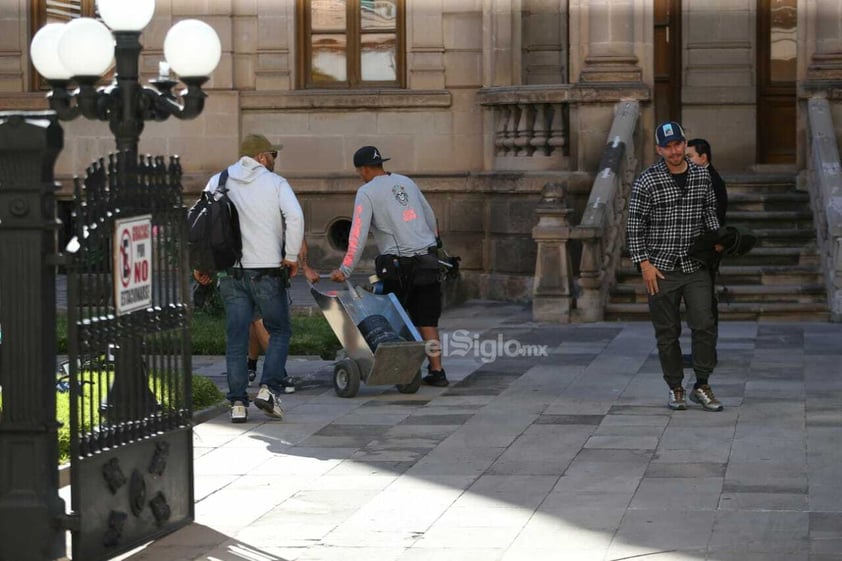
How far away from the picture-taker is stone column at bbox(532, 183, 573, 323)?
1773cm

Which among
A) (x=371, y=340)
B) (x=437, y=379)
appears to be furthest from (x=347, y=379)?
(x=437, y=379)

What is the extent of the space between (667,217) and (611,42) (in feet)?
26.2

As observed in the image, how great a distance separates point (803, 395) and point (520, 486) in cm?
378

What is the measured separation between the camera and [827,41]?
1923 cm

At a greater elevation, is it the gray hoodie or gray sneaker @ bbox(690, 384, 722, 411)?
the gray hoodie

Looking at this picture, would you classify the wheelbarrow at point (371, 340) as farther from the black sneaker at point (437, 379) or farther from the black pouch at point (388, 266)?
the black sneaker at point (437, 379)

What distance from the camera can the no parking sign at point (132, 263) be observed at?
776 centimetres

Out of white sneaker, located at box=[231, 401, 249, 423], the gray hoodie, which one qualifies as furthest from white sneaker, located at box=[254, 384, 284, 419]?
the gray hoodie

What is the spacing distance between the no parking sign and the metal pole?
1.12 ft

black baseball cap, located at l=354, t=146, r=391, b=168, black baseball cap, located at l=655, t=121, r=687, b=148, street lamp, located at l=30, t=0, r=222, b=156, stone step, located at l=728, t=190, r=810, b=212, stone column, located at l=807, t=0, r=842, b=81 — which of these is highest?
stone column, located at l=807, t=0, r=842, b=81

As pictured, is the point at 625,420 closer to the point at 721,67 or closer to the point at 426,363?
the point at 426,363

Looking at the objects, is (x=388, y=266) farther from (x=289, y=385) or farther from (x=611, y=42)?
(x=611, y=42)

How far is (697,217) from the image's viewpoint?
38.6 feet

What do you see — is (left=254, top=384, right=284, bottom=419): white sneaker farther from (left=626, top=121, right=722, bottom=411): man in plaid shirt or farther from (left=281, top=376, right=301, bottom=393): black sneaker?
(left=626, top=121, right=722, bottom=411): man in plaid shirt
